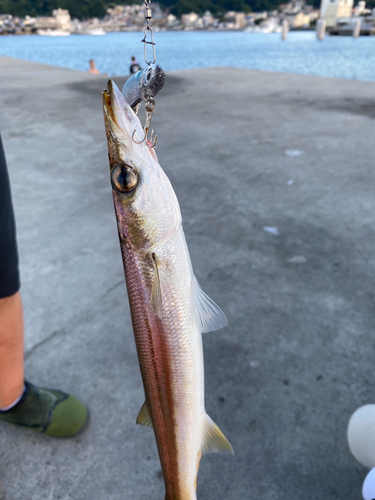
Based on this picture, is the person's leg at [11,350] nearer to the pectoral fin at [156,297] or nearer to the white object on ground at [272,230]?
the pectoral fin at [156,297]

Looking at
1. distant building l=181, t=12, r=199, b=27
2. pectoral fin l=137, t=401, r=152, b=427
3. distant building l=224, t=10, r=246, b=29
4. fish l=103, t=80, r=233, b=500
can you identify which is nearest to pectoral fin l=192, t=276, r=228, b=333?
fish l=103, t=80, r=233, b=500

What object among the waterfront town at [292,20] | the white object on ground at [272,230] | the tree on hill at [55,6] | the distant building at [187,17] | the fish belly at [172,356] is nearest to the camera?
the fish belly at [172,356]

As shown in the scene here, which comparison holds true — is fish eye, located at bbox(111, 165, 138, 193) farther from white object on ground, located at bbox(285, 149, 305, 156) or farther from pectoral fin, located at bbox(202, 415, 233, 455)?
white object on ground, located at bbox(285, 149, 305, 156)

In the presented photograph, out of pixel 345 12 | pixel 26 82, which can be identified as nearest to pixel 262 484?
pixel 26 82

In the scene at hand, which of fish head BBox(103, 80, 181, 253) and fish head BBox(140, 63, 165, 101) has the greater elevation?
fish head BBox(140, 63, 165, 101)

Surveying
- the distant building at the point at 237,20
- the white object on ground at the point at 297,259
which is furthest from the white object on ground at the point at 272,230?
the distant building at the point at 237,20

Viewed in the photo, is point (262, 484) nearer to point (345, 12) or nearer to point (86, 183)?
point (86, 183)

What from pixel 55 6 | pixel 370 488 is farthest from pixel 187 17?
pixel 370 488

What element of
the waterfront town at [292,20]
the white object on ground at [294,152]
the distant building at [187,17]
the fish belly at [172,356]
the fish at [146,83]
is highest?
the waterfront town at [292,20]
